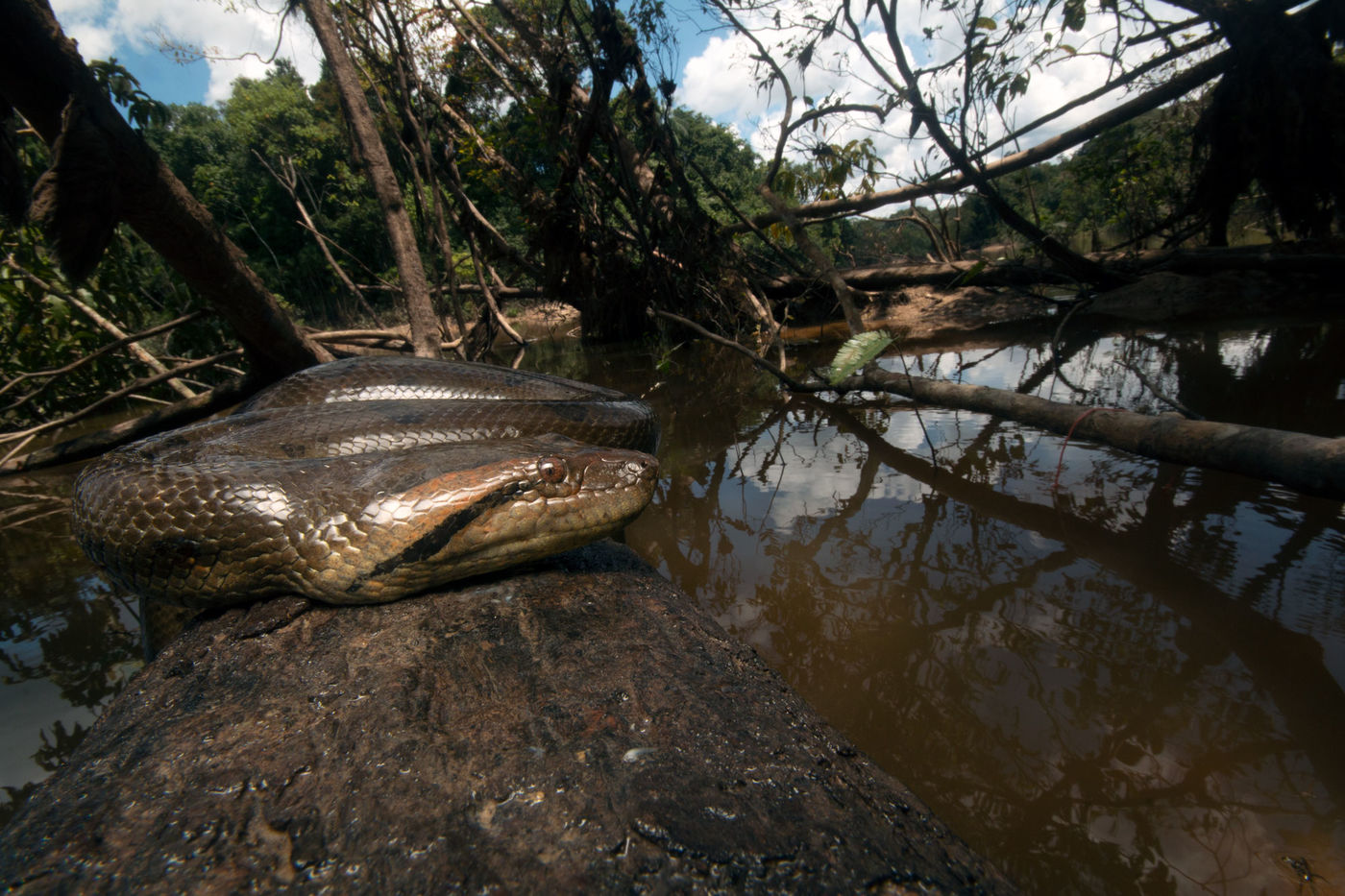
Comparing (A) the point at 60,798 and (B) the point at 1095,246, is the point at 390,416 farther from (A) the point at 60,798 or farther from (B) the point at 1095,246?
(B) the point at 1095,246

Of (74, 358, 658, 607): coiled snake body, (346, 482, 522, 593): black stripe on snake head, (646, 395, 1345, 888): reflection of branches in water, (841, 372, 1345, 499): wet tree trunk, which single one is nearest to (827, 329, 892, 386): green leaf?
(841, 372, 1345, 499): wet tree trunk

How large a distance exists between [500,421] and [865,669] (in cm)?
197

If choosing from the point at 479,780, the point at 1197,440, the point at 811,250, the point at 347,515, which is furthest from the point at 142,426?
the point at 1197,440

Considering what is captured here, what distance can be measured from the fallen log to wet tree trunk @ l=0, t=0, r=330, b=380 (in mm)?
3446

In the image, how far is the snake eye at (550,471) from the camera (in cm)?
192

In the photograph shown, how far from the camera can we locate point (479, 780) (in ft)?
3.59

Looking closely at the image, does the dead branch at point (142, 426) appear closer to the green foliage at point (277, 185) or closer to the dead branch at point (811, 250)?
the dead branch at point (811, 250)

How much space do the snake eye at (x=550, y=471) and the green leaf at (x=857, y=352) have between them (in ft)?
9.05

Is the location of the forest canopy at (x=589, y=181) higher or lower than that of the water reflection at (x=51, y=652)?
higher

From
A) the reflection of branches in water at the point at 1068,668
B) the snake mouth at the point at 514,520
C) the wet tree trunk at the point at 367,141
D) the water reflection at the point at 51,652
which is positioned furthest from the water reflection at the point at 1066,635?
the wet tree trunk at the point at 367,141

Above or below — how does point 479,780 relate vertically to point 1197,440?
above

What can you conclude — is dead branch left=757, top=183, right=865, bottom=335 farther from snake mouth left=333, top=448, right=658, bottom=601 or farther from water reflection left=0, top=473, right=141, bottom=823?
water reflection left=0, top=473, right=141, bottom=823

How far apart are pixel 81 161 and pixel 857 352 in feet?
15.8

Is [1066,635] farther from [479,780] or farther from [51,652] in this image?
[51,652]
